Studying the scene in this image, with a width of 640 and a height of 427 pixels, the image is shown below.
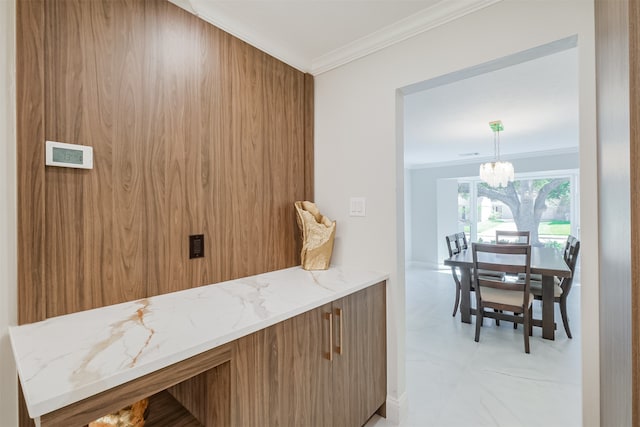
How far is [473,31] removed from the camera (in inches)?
57.2

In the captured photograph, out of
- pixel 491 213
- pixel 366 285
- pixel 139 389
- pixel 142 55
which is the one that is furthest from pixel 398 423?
pixel 491 213

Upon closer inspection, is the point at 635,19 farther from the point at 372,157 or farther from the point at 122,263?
the point at 122,263

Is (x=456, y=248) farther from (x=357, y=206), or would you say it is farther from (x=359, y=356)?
(x=359, y=356)

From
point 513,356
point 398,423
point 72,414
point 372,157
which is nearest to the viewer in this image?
point 72,414

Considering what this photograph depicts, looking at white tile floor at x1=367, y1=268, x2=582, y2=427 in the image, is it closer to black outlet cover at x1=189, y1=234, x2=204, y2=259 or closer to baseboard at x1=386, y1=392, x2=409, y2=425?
baseboard at x1=386, y1=392, x2=409, y2=425

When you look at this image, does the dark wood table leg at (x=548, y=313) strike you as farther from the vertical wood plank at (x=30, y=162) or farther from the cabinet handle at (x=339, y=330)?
the vertical wood plank at (x=30, y=162)

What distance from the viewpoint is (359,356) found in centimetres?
149

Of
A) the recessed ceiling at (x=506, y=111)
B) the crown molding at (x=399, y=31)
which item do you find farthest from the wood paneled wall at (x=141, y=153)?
the recessed ceiling at (x=506, y=111)

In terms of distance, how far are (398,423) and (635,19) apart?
77.0 inches

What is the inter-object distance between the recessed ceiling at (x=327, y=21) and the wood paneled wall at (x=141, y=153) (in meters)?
0.08

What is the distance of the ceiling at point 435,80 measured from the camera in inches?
58.5

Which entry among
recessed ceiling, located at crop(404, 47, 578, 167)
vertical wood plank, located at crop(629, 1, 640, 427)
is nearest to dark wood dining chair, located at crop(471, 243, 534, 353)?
recessed ceiling, located at crop(404, 47, 578, 167)

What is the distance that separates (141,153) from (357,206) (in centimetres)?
122

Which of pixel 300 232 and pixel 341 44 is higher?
pixel 341 44
